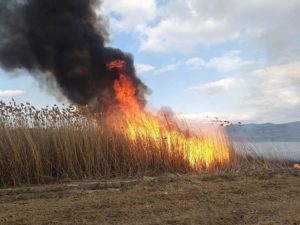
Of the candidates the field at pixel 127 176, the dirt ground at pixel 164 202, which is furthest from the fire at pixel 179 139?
the dirt ground at pixel 164 202

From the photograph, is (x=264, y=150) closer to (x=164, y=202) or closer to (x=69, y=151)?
(x=69, y=151)

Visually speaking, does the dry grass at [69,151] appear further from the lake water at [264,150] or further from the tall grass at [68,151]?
the lake water at [264,150]

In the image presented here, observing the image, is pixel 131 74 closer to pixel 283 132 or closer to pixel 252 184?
pixel 252 184

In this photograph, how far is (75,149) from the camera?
11.5 meters

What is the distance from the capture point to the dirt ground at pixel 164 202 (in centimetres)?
636

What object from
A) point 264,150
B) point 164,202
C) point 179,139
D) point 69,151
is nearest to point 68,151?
point 69,151

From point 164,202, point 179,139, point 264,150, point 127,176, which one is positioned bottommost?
point 164,202

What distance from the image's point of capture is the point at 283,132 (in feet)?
102

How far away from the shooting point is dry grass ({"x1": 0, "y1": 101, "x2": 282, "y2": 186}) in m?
10.9

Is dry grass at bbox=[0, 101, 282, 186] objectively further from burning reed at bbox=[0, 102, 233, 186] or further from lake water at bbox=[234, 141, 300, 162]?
lake water at bbox=[234, 141, 300, 162]

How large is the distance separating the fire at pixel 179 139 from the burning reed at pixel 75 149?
38mm

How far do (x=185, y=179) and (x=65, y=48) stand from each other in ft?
42.9

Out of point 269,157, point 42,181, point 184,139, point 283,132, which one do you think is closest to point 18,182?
point 42,181

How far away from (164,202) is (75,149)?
465cm
